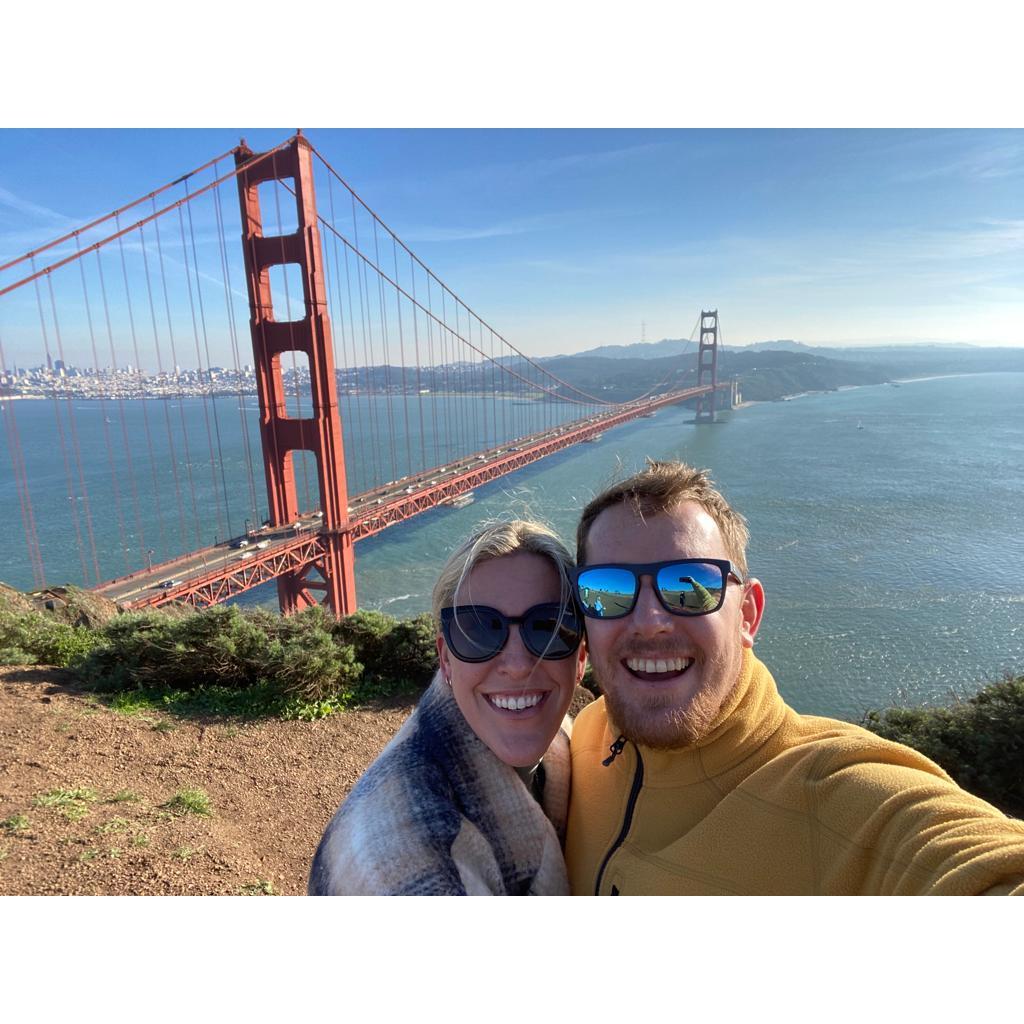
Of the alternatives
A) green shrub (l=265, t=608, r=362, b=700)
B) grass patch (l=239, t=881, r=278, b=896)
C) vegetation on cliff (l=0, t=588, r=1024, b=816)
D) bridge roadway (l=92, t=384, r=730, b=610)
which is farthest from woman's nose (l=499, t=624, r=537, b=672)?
bridge roadway (l=92, t=384, r=730, b=610)

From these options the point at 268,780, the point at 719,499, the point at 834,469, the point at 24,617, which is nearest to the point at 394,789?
the point at 719,499

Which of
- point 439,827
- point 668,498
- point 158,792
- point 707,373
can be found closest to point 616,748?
point 439,827

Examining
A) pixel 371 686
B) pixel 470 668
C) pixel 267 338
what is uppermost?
pixel 267 338

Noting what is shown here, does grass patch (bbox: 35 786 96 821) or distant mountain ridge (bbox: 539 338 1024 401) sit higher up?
distant mountain ridge (bbox: 539 338 1024 401)

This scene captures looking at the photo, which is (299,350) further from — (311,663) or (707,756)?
(707,756)

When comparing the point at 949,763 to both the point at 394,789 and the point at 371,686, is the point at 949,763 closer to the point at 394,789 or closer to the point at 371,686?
the point at 371,686

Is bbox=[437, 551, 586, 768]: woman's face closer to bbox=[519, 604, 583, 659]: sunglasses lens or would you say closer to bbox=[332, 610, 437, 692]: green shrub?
bbox=[519, 604, 583, 659]: sunglasses lens
